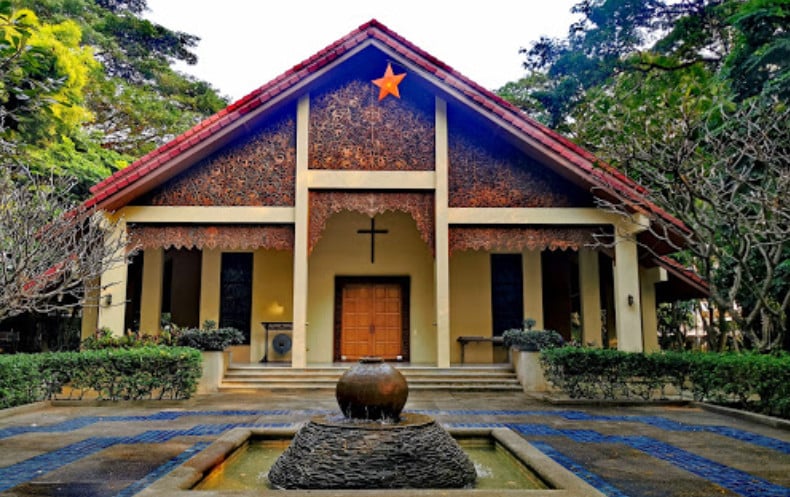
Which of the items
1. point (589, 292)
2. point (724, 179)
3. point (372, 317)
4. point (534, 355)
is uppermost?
point (724, 179)

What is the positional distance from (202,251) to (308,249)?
13.7 ft

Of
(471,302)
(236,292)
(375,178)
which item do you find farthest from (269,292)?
(471,302)

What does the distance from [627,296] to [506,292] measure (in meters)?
3.73

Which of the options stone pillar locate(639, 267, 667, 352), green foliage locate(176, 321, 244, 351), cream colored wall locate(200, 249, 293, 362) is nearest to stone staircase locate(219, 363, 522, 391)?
green foliage locate(176, 321, 244, 351)

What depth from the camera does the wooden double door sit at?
Result: 1631 centimetres

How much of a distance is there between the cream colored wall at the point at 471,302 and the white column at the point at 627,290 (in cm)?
371

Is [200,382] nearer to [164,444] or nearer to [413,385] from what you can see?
[413,385]

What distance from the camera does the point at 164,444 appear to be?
6852mm

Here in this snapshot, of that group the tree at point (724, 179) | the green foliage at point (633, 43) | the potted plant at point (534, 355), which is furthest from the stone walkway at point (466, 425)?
A: the green foliage at point (633, 43)

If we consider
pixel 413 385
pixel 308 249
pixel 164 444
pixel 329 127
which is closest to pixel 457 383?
pixel 413 385

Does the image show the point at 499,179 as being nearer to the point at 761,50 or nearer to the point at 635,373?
the point at 635,373

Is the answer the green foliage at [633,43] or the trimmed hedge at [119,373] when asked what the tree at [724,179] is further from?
the trimmed hedge at [119,373]

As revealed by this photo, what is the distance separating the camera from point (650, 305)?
16094 millimetres

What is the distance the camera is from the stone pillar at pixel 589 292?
15.9 meters
